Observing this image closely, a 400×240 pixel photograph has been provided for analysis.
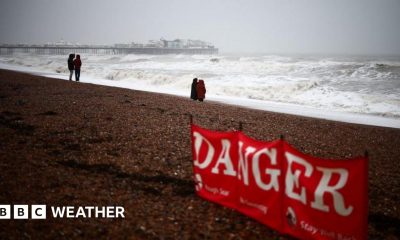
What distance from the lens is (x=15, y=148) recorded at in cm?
684

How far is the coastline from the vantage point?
4246 mm

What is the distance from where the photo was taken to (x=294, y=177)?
374cm

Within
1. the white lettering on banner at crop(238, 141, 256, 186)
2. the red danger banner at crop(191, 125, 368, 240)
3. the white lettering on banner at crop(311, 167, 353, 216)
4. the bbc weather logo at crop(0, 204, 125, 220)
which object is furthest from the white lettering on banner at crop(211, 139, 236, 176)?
the bbc weather logo at crop(0, 204, 125, 220)

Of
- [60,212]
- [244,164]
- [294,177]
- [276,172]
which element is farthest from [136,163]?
[294,177]

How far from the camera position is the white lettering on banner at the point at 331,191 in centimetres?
332

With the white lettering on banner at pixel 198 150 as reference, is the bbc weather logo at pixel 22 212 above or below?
below

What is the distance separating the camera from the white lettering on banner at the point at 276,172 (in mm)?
3357

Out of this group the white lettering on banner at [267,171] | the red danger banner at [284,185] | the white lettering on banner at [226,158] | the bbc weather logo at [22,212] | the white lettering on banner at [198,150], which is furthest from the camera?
the white lettering on banner at [198,150]

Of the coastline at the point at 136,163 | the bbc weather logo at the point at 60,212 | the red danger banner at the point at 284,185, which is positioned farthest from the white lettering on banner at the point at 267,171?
the bbc weather logo at the point at 60,212

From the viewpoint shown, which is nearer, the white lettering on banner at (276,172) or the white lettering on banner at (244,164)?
the white lettering on banner at (276,172)

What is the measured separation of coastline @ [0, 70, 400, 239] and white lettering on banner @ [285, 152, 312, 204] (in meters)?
0.72

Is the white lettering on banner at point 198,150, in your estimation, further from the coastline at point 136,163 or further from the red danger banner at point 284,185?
the coastline at point 136,163

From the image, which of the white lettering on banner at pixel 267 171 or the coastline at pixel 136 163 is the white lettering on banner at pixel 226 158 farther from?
the coastline at pixel 136 163

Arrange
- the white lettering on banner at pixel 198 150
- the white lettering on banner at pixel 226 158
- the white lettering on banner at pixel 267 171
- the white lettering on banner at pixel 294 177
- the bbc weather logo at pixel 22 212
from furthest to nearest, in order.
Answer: the white lettering on banner at pixel 198 150, the white lettering on banner at pixel 226 158, the bbc weather logo at pixel 22 212, the white lettering on banner at pixel 267 171, the white lettering on banner at pixel 294 177
